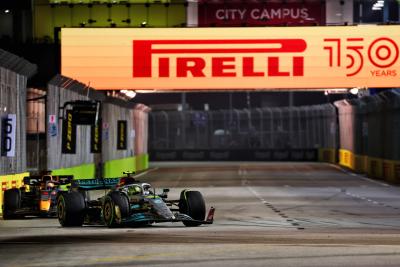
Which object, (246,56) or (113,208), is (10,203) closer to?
(113,208)

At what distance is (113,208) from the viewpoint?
22281mm

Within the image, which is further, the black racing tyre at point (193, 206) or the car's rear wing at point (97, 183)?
the car's rear wing at point (97, 183)

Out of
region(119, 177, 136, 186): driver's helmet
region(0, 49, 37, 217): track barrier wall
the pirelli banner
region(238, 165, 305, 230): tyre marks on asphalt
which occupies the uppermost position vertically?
the pirelli banner

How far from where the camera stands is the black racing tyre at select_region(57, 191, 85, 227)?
2330cm

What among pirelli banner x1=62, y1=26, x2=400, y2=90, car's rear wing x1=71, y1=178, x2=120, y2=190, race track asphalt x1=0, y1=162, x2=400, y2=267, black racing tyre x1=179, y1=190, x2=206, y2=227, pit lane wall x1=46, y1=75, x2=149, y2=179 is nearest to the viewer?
race track asphalt x1=0, y1=162, x2=400, y2=267

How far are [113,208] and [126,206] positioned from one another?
0.35 metres

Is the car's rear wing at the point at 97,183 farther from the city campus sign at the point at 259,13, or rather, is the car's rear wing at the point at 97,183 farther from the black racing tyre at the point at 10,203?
the city campus sign at the point at 259,13

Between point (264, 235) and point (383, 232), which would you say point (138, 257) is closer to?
point (264, 235)

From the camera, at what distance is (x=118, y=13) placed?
181 ft

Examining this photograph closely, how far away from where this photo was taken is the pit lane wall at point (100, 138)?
37625 millimetres

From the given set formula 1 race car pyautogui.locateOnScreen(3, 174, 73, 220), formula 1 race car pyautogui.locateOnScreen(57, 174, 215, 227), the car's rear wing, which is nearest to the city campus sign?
formula 1 race car pyautogui.locateOnScreen(3, 174, 73, 220)

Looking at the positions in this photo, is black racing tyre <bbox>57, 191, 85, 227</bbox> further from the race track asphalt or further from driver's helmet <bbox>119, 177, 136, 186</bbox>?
driver's helmet <bbox>119, 177, 136, 186</bbox>

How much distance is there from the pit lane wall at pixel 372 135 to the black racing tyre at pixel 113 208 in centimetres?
2606

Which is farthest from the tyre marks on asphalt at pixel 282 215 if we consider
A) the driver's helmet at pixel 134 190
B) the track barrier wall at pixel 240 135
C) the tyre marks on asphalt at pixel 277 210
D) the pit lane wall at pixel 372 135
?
the track barrier wall at pixel 240 135
